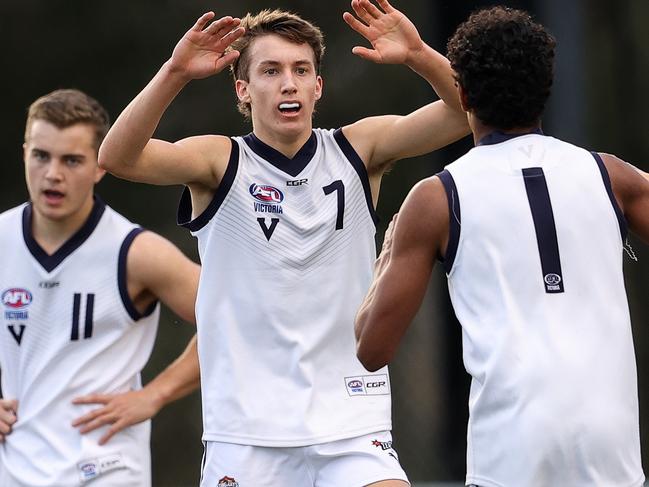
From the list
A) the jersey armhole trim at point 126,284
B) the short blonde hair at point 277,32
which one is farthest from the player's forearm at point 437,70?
the jersey armhole trim at point 126,284

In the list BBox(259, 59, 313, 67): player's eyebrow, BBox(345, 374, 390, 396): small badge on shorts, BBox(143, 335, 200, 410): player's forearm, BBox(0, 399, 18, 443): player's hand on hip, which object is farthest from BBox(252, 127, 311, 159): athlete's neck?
BBox(0, 399, 18, 443): player's hand on hip

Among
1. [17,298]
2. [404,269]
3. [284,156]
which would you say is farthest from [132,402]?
[404,269]

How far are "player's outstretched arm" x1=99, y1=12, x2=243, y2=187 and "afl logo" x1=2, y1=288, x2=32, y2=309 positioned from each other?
1.19m

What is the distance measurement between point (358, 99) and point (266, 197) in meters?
3.13

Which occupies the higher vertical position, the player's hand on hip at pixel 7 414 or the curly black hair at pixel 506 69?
the curly black hair at pixel 506 69

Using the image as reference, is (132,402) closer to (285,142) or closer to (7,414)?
(7,414)

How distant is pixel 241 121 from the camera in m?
7.80

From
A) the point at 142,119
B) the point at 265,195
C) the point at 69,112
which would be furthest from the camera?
the point at 69,112

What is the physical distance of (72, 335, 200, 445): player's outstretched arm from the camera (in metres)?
5.47

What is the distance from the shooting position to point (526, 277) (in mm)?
3477

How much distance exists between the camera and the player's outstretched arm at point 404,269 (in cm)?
357

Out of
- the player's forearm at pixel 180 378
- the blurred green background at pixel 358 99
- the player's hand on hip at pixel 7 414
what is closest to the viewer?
the player's hand on hip at pixel 7 414

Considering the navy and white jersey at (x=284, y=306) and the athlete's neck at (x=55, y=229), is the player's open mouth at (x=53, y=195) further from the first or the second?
the navy and white jersey at (x=284, y=306)

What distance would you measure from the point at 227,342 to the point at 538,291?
A: 58.4 inches
